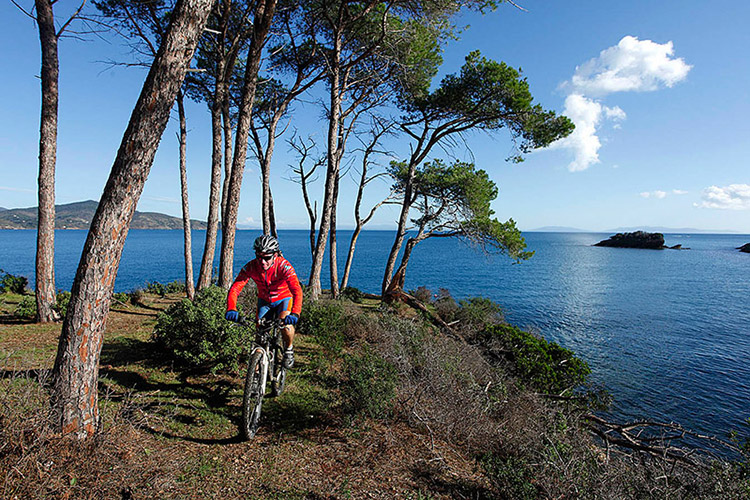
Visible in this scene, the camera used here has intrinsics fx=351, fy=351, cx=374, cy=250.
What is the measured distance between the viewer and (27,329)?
841 centimetres

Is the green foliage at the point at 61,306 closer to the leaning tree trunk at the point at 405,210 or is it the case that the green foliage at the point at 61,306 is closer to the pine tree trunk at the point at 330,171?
the pine tree trunk at the point at 330,171

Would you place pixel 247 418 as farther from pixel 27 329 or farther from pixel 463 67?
pixel 463 67

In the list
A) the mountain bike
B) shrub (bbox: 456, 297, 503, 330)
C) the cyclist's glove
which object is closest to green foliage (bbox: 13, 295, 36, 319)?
the mountain bike

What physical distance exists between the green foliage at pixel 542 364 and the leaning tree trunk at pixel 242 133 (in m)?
8.54

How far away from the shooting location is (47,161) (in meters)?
8.61

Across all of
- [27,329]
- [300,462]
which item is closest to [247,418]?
[300,462]

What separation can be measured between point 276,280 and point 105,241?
80.4 inches

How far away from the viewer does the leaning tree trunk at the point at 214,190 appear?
1091 centimetres

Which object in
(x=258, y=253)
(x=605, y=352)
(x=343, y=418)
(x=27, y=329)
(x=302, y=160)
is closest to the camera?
(x=258, y=253)

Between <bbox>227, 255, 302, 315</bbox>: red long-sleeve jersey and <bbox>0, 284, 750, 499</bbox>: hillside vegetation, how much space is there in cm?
161

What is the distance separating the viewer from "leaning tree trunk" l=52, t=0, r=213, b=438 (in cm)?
349

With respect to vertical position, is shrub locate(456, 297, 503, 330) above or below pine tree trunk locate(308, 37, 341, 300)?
below

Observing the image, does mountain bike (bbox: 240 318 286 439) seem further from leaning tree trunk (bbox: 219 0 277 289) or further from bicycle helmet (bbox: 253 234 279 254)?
leaning tree trunk (bbox: 219 0 277 289)

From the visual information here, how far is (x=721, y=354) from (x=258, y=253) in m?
23.5
